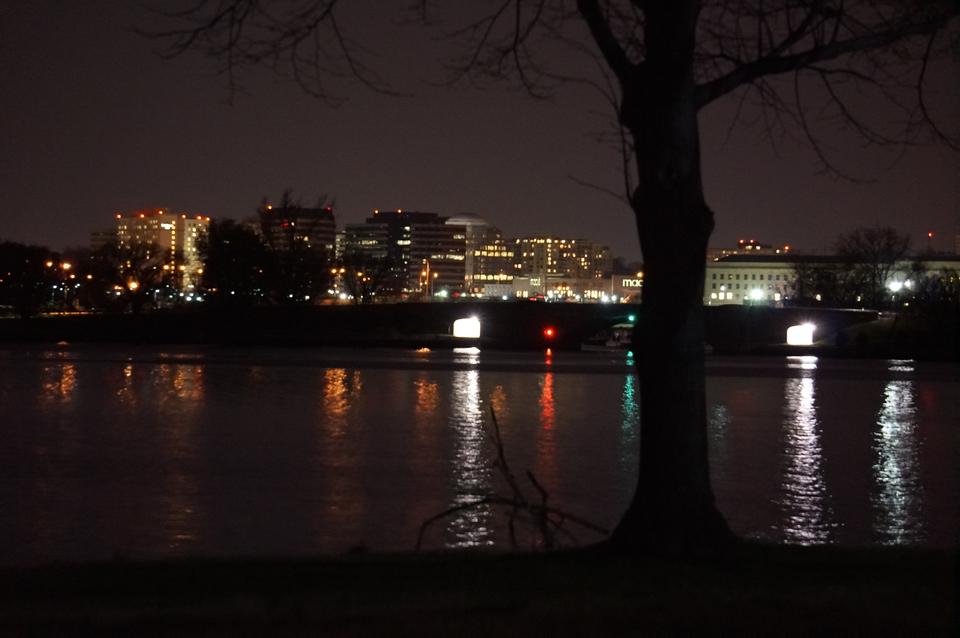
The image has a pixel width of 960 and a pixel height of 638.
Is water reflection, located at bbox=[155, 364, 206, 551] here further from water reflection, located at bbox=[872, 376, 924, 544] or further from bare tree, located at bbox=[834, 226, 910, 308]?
bare tree, located at bbox=[834, 226, 910, 308]

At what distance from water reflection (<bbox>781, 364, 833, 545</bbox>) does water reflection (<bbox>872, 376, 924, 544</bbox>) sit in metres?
0.69

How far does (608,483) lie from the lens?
1641cm

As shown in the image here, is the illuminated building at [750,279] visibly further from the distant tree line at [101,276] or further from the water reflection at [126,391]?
the water reflection at [126,391]

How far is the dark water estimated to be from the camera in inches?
511

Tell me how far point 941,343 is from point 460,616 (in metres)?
57.9

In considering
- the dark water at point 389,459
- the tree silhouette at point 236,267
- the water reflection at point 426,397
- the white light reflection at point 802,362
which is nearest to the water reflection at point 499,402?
the dark water at point 389,459

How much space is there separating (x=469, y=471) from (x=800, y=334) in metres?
60.2

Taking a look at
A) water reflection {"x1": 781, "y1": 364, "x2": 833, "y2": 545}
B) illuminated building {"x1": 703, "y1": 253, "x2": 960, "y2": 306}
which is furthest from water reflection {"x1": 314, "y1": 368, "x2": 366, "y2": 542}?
illuminated building {"x1": 703, "y1": 253, "x2": 960, "y2": 306}

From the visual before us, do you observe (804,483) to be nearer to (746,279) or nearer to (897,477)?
(897,477)

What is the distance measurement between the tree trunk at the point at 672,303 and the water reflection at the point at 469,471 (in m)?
3.66

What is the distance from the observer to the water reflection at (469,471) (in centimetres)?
1284

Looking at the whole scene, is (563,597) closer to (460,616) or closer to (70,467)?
(460,616)

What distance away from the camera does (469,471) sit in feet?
56.5

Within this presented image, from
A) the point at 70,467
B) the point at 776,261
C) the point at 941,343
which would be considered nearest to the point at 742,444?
the point at 70,467
